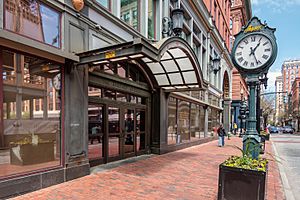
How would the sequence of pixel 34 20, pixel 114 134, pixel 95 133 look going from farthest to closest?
pixel 114 134 < pixel 95 133 < pixel 34 20

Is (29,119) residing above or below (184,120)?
above

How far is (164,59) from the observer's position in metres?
9.53

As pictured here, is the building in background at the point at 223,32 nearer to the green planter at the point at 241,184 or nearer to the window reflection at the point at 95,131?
the window reflection at the point at 95,131

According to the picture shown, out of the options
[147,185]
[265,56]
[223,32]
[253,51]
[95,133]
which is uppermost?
[223,32]

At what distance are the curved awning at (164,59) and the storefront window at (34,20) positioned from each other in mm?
912

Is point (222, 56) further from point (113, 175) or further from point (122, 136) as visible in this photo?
point (113, 175)

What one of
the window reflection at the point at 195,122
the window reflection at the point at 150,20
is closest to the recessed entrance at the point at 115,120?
the window reflection at the point at 150,20

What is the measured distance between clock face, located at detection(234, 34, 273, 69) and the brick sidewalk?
3354mm

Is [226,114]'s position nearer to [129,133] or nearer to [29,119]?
[129,133]

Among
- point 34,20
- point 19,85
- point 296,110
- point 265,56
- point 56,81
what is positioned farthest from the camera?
point 296,110

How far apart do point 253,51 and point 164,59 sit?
3.78 metres

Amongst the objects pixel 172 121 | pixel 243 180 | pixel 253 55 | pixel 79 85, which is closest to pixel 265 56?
pixel 253 55

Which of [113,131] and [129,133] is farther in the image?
[129,133]

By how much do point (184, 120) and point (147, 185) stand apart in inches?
343
